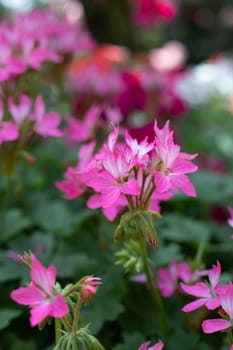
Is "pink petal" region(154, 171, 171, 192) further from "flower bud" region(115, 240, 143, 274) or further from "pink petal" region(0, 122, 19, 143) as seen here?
"pink petal" region(0, 122, 19, 143)

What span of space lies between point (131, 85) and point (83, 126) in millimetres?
509

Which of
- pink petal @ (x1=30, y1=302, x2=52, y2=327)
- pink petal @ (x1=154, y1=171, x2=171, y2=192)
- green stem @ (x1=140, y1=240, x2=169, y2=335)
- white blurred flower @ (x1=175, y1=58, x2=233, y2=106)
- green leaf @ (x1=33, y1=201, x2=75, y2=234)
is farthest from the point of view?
white blurred flower @ (x1=175, y1=58, x2=233, y2=106)

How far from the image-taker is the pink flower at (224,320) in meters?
0.69

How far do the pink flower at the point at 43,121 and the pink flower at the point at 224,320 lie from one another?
49 cm

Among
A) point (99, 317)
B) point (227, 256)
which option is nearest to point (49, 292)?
point (99, 317)

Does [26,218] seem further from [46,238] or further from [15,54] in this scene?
[15,54]

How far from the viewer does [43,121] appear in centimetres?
108

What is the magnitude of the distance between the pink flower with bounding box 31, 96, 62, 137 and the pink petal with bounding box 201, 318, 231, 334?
49 cm

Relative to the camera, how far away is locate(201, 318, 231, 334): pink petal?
2.27 ft

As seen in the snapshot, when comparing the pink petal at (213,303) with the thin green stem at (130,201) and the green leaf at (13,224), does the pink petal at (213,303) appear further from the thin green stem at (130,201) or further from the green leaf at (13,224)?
the green leaf at (13,224)

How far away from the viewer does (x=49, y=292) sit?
64 centimetres

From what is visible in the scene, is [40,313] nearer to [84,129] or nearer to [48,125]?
[48,125]

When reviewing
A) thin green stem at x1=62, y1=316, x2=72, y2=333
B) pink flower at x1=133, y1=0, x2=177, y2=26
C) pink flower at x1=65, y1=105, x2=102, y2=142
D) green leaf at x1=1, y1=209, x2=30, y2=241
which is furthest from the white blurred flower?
thin green stem at x1=62, y1=316, x2=72, y2=333

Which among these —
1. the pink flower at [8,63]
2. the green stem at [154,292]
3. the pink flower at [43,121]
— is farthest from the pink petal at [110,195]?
the pink flower at [8,63]
